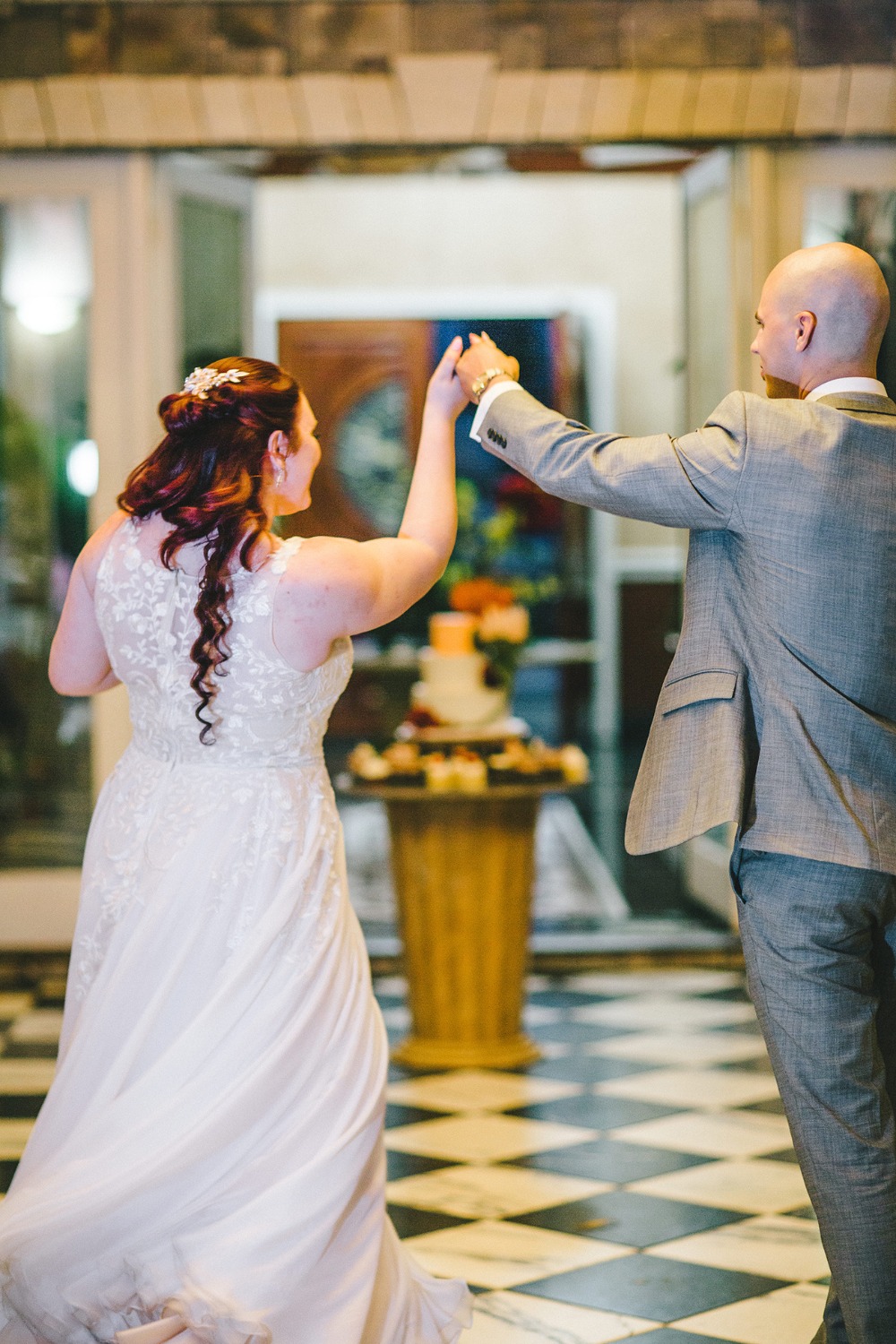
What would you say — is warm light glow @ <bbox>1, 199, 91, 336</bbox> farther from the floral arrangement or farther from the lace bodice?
the lace bodice

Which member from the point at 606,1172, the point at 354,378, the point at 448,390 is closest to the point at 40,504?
the point at 606,1172

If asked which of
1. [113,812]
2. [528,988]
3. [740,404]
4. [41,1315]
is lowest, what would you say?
[528,988]

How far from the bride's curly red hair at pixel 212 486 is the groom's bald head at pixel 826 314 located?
802 millimetres

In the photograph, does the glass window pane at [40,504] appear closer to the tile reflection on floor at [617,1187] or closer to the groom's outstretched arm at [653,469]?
the tile reflection on floor at [617,1187]

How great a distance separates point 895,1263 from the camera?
2125 millimetres

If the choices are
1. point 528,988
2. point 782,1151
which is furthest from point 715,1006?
point 782,1151

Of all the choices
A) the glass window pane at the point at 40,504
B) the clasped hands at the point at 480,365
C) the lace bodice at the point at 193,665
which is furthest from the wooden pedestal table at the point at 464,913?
the clasped hands at the point at 480,365

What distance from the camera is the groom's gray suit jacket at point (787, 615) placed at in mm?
2174

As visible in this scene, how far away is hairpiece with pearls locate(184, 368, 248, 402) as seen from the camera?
246cm

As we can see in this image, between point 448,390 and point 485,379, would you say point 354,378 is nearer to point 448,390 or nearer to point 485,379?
point 448,390

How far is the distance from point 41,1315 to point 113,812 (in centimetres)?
79

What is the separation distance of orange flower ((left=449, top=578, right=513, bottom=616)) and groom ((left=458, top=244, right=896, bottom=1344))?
2.69 metres

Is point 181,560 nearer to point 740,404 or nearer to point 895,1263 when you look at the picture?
point 740,404

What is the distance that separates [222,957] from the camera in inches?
96.5
